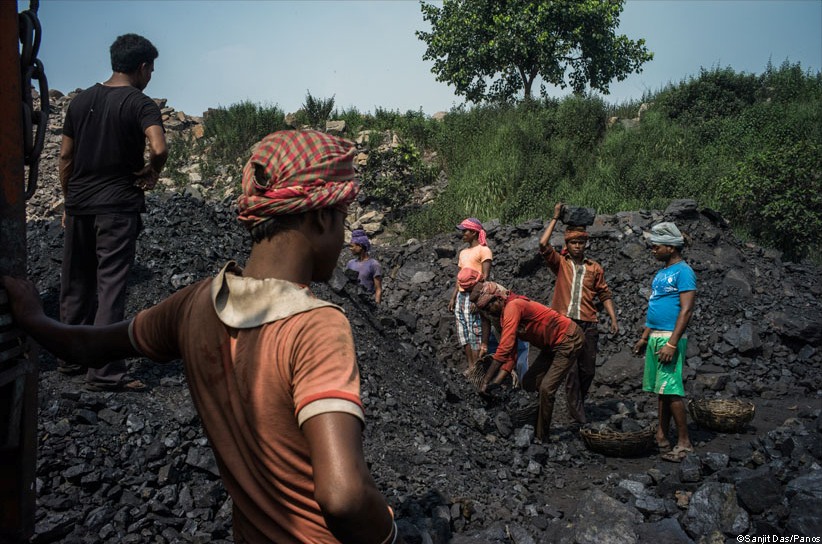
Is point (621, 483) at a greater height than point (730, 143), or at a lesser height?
lesser

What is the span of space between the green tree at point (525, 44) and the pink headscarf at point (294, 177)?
24.5 m

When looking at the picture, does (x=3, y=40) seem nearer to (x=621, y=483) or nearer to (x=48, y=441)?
(x=48, y=441)

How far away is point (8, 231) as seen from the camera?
69.5 inches

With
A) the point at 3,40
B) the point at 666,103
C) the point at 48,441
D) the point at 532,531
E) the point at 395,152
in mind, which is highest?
the point at 666,103

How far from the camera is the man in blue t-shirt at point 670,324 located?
575 cm

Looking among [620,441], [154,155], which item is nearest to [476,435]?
[620,441]

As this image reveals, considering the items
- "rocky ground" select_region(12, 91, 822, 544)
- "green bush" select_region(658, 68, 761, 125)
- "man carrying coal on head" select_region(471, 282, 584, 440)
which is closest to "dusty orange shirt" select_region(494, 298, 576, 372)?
"man carrying coal on head" select_region(471, 282, 584, 440)

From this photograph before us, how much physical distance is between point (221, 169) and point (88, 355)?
18.0 m

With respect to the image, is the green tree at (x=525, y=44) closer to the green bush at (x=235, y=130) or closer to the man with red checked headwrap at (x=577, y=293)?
the green bush at (x=235, y=130)

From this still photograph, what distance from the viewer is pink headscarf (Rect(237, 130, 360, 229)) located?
1530 mm

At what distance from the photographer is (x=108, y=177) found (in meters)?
4.46

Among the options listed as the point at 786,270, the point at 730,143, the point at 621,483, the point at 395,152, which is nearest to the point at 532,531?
the point at 621,483

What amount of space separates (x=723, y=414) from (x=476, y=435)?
8.20 ft

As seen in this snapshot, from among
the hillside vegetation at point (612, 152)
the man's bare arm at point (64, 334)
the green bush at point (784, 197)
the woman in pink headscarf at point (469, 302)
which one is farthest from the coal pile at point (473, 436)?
the hillside vegetation at point (612, 152)
